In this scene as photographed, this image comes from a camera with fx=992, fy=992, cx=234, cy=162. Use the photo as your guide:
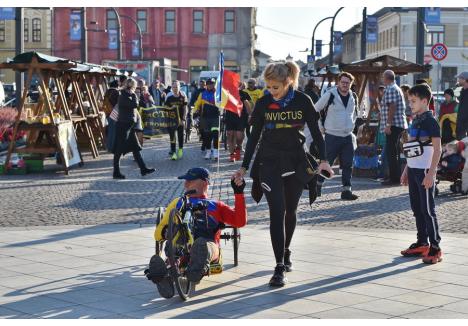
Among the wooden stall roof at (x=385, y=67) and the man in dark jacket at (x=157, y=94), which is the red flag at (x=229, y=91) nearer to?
the wooden stall roof at (x=385, y=67)

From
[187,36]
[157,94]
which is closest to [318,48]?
[187,36]

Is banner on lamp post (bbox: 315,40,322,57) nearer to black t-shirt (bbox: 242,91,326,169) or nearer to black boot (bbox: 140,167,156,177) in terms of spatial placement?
black boot (bbox: 140,167,156,177)

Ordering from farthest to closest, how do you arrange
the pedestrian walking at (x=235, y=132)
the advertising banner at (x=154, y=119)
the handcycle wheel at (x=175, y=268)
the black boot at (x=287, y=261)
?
the advertising banner at (x=154, y=119) < the pedestrian walking at (x=235, y=132) < the black boot at (x=287, y=261) < the handcycle wheel at (x=175, y=268)

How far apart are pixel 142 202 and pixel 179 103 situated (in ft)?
30.6

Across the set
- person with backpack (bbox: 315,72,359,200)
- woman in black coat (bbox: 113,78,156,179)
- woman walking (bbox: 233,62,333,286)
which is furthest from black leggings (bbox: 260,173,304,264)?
woman in black coat (bbox: 113,78,156,179)

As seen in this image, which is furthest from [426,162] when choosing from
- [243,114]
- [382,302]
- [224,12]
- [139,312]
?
[224,12]

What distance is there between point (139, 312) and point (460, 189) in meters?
8.89

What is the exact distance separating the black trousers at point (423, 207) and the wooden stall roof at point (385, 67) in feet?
35.2

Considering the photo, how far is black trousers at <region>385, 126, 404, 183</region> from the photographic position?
1565 centimetres

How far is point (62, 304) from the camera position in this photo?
22.7 feet

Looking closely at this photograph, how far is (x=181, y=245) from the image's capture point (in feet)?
24.1

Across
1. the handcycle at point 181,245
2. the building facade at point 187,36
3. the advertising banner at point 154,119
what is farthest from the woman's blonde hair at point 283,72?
the building facade at point 187,36

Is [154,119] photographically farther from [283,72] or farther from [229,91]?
[283,72]

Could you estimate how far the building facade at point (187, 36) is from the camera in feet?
259
